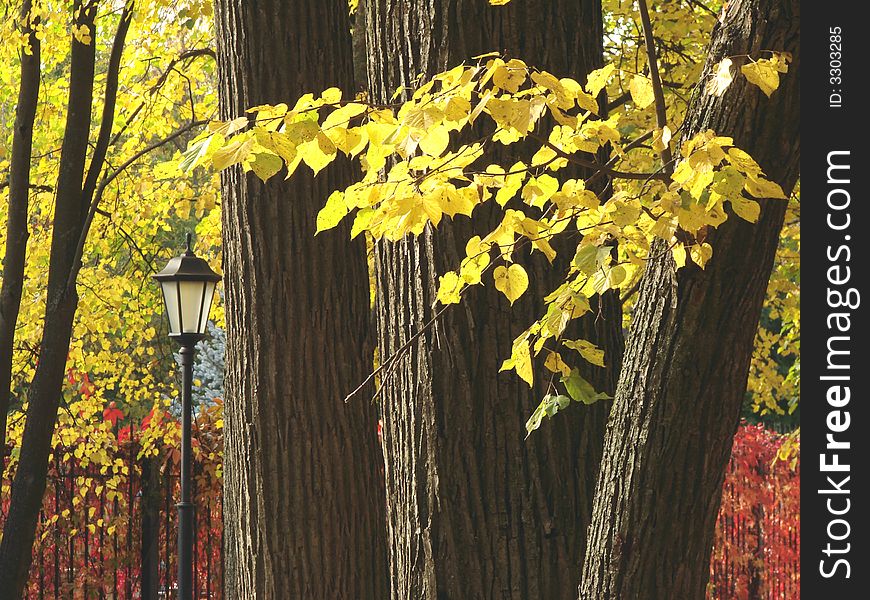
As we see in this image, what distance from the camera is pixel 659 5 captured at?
28.7 feet

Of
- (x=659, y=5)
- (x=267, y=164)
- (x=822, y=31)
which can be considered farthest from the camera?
(x=659, y=5)

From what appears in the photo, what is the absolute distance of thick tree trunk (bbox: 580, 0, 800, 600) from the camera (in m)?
2.26

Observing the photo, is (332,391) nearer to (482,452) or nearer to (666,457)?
(482,452)

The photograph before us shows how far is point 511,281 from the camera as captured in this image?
8.36 ft

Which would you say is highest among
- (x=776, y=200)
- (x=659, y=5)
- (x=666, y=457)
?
(x=659, y=5)

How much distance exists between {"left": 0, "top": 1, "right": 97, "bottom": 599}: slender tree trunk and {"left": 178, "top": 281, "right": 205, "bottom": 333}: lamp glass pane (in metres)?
1.18

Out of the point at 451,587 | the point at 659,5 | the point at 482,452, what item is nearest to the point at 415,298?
the point at 482,452

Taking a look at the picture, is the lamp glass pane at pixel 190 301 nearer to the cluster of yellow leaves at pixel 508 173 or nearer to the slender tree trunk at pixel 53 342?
the slender tree trunk at pixel 53 342

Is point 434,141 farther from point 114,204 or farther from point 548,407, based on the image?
point 114,204

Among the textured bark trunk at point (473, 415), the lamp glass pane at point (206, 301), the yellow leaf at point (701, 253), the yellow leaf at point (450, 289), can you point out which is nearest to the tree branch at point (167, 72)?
the lamp glass pane at point (206, 301)

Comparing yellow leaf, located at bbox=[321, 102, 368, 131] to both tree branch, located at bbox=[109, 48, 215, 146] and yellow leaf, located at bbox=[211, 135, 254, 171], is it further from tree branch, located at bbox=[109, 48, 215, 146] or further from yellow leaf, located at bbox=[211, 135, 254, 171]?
tree branch, located at bbox=[109, 48, 215, 146]

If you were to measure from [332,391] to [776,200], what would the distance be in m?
2.61

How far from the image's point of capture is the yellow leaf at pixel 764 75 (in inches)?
81.5

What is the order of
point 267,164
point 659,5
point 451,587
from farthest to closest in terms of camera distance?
1. point 659,5
2. point 451,587
3. point 267,164
